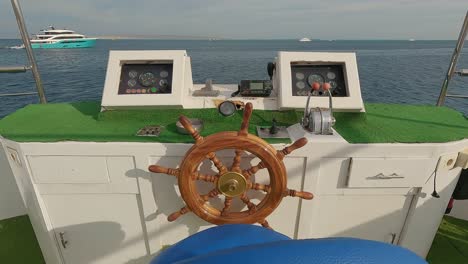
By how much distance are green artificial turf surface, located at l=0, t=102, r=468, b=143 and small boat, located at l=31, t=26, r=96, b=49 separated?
40877 mm

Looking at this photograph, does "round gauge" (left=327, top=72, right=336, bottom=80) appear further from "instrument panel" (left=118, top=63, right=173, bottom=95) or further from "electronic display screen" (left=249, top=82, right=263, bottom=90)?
"instrument panel" (left=118, top=63, right=173, bottom=95)

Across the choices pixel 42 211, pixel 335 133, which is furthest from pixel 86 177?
pixel 335 133

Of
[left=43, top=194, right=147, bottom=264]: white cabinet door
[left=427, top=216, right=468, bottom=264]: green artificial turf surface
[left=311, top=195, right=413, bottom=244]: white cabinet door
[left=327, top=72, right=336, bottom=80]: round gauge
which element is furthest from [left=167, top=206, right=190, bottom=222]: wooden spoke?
[left=427, top=216, right=468, bottom=264]: green artificial turf surface

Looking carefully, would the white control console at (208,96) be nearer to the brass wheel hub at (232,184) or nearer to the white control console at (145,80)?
the white control console at (145,80)

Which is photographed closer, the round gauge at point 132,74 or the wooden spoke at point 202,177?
the wooden spoke at point 202,177

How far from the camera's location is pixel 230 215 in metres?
1.49

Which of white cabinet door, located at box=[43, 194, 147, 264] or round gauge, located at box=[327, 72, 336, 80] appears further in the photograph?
round gauge, located at box=[327, 72, 336, 80]

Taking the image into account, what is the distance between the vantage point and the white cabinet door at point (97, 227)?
1.62 m

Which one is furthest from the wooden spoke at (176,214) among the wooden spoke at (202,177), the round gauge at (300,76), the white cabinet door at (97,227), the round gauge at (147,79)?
the round gauge at (300,76)

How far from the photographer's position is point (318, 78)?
6.12ft

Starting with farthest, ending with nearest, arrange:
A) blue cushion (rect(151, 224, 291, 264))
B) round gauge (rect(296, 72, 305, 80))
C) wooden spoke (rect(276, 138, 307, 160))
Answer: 1. round gauge (rect(296, 72, 305, 80))
2. wooden spoke (rect(276, 138, 307, 160))
3. blue cushion (rect(151, 224, 291, 264))

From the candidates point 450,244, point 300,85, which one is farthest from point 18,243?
point 450,244

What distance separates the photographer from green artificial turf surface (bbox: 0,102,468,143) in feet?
4.90

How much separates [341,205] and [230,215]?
27.3 inches
